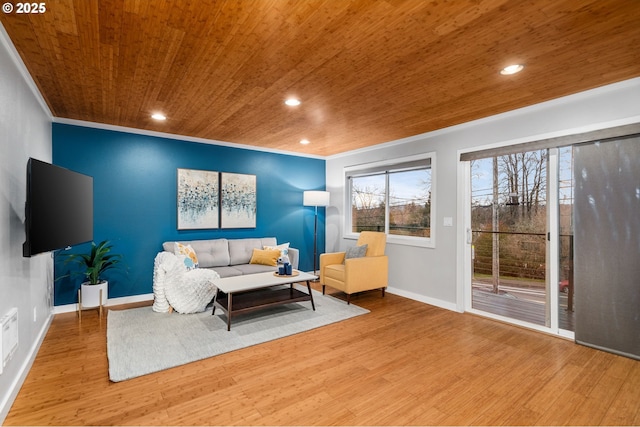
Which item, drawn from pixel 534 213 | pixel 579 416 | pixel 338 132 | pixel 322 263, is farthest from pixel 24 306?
pixel 534 213

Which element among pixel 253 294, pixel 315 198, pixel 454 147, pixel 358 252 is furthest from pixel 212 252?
pixel 454 147

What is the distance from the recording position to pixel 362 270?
14.3 feet

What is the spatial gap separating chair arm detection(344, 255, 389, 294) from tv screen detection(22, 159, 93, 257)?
306 cm

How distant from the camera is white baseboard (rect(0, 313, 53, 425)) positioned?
6.20 feet

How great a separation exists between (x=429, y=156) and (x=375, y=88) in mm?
1954

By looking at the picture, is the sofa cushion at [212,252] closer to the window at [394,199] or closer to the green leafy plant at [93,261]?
the green leafy plant at [93,261]

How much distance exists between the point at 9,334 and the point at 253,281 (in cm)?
206

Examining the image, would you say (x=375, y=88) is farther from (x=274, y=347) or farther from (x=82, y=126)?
(x=82, y=126)

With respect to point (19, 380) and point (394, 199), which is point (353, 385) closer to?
point (19, 380)

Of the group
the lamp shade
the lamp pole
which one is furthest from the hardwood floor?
the lamp shade

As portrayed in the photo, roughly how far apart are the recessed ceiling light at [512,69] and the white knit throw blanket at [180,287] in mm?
3694

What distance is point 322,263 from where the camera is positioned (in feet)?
16.2

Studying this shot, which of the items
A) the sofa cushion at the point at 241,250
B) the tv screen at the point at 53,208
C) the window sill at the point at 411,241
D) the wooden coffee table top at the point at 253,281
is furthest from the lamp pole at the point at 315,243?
the tv screen at the point at 53,208

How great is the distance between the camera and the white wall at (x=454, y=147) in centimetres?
282
